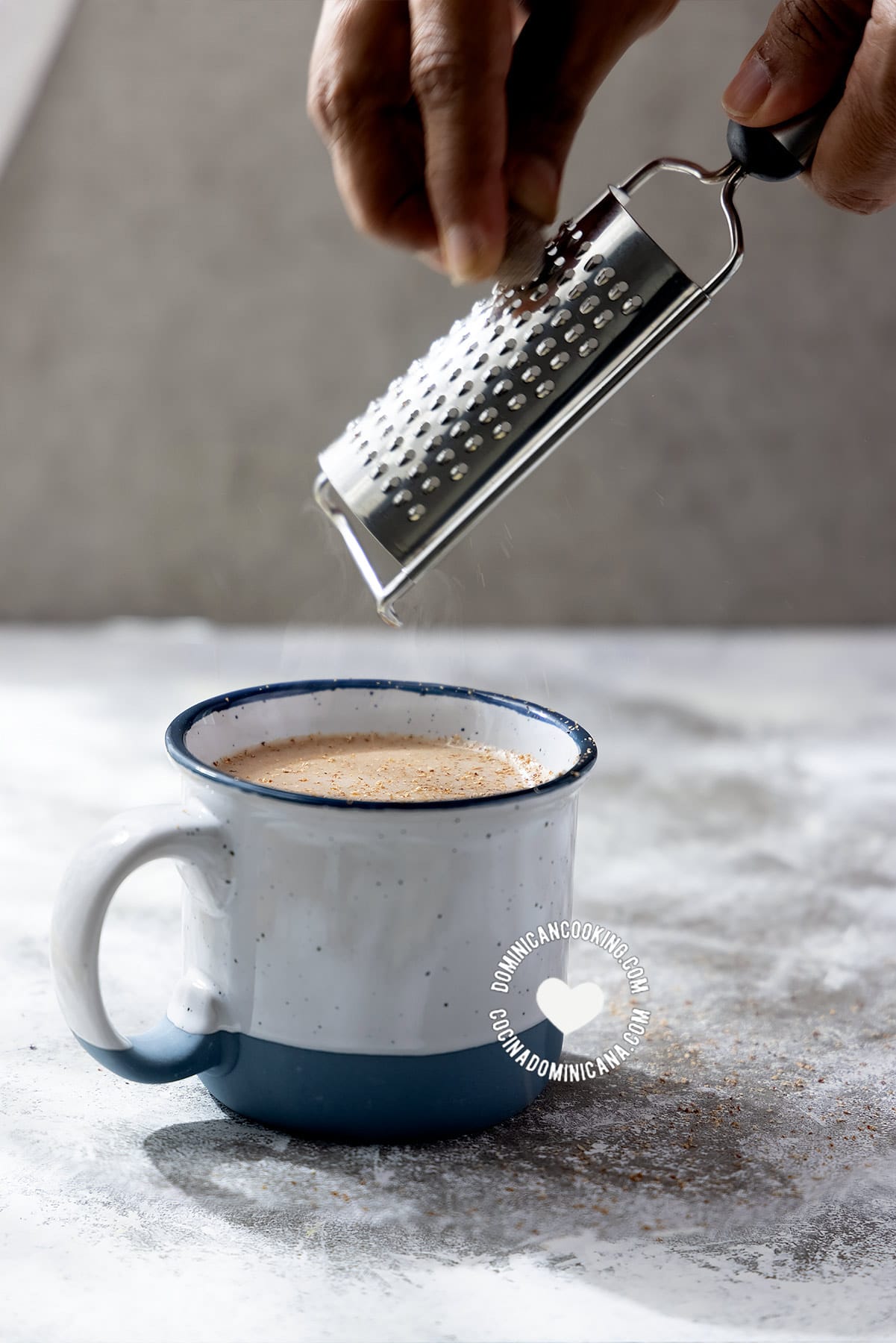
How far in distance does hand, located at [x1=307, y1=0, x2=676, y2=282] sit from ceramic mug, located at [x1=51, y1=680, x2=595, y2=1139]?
276 millimetres

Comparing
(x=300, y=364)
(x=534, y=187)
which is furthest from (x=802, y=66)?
(x=300, y=364)

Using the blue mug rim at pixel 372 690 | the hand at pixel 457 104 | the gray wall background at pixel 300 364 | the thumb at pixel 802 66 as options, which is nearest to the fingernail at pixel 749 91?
the thumb at pixel 802 66

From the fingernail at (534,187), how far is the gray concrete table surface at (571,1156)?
437 mm

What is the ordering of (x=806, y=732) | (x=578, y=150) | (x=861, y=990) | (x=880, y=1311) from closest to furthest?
(x=880, y=1311) → (x=861, y=990) → (x=806, y=732) → (x=578, y=150)

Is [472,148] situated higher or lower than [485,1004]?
higher

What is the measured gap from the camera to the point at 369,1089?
1.93ft

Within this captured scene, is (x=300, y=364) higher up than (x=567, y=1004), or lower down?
higher up

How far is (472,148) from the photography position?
63 centimetres

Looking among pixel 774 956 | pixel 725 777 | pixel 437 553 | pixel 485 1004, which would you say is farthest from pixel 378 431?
pixel 725 777

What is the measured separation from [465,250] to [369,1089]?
388 mm

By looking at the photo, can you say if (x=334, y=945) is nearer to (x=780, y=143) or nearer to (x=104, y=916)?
(x=104, y=916)

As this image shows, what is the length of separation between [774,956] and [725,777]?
0.42 meters

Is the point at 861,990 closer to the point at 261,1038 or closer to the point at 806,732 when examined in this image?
the point at 261,1038

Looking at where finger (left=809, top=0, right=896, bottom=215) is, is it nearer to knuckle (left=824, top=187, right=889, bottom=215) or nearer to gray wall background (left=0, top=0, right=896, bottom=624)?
knuckle (left=824, top=187, right=889, bottom=215)
